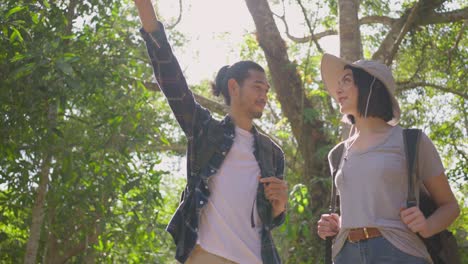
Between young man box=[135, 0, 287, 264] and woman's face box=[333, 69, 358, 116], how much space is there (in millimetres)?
489

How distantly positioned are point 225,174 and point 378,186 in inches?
31.9

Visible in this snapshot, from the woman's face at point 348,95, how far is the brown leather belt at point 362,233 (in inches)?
22.5

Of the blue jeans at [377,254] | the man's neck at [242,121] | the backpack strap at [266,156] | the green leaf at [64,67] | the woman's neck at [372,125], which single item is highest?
the green leaf at [64,67]

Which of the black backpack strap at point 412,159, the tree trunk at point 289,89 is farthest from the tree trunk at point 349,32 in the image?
the black backpack strap at point 412,159

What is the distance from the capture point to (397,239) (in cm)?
287

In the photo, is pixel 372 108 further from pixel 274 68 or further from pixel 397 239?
pixel 274 68

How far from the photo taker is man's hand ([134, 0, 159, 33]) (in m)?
3.40

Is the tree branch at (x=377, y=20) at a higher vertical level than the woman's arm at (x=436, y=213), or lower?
higher

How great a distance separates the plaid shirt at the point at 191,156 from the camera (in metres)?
3.34

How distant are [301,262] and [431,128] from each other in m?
6.32

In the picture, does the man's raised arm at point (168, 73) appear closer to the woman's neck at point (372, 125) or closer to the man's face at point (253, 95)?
the man's face at point (253, 95)

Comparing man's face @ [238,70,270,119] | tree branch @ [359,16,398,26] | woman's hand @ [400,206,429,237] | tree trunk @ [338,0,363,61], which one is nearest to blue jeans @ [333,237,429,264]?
woman's hand @ [400,206,429,237]

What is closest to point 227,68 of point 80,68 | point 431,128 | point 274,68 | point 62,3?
point 80,68

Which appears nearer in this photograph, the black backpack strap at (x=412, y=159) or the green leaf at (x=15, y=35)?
the black backpack strap at (x=412, y=159)
